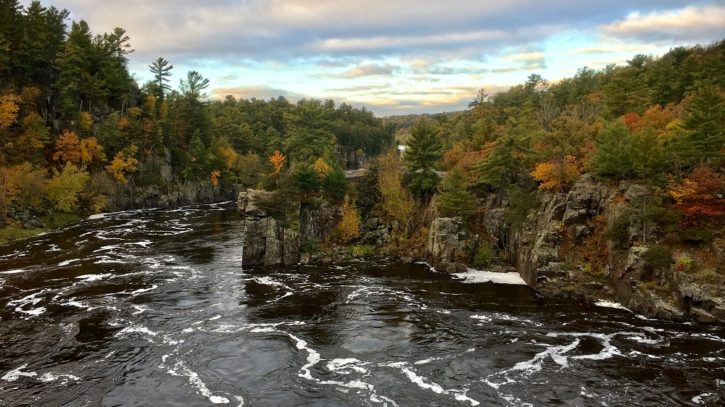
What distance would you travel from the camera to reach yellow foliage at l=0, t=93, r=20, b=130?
72500 mm

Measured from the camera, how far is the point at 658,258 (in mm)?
33812

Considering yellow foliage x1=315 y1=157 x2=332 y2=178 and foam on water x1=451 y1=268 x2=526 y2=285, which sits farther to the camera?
yellow foliage x1=315 y1=157 x2=332 y2=178

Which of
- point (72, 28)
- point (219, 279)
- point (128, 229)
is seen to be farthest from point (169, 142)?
point (219, 279)

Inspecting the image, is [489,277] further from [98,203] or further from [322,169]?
[98,203]

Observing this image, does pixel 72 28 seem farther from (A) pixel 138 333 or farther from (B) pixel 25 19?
(A) pixel 138 333

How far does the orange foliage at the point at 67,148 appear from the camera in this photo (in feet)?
267

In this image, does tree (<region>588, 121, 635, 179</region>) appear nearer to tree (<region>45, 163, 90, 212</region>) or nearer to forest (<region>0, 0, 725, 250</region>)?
forest (<region>0, 0, 725, 250</region>)

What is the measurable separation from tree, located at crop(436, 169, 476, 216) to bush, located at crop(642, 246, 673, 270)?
60.5 ft

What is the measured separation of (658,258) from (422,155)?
29131mm

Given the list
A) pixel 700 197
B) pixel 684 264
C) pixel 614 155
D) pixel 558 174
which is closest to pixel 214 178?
pixel 558 174

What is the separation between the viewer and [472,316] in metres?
34.8

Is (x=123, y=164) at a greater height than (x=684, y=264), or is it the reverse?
(x=123, y=164)

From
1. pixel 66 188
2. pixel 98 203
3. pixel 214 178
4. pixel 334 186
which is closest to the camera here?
pixel 334 186

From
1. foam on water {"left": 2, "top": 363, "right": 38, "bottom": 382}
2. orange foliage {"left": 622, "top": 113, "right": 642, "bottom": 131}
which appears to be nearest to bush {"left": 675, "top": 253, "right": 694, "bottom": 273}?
orange foliage {"left": 622, "top": 113, "right": 642, "bottom": 131}
